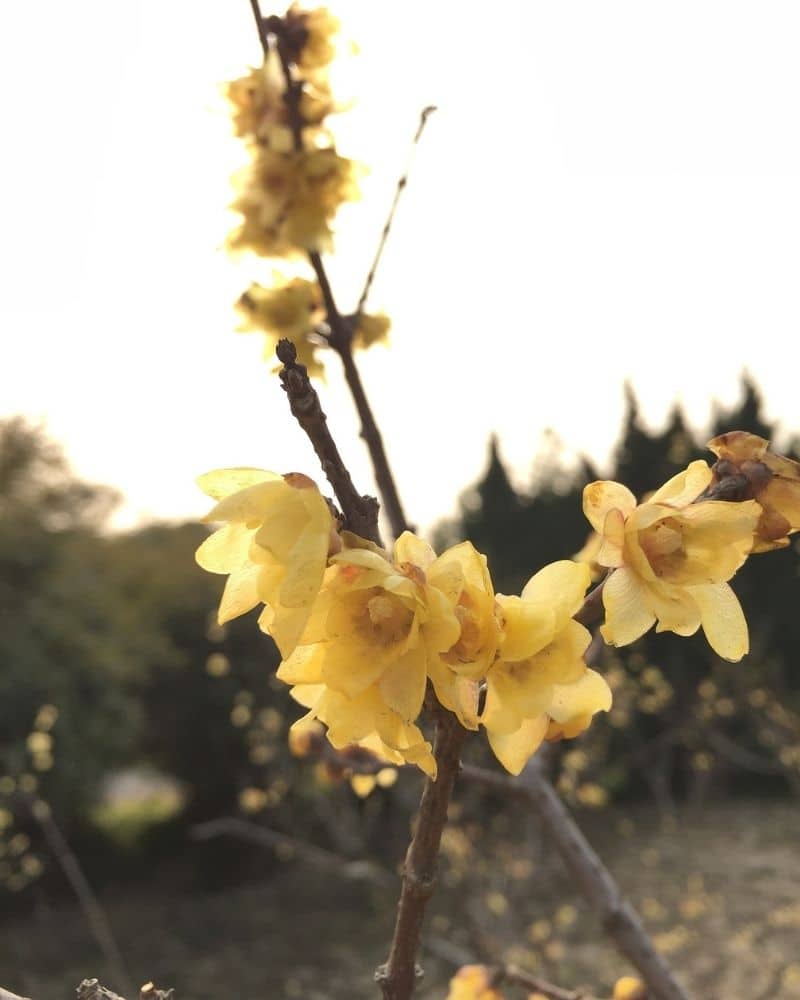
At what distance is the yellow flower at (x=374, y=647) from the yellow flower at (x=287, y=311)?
90 centimetres

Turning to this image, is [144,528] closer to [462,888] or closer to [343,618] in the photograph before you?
[462,888]

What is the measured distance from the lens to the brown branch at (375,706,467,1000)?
50 centimetres

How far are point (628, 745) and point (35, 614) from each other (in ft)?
19.6

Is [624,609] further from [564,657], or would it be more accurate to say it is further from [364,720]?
[364,720]

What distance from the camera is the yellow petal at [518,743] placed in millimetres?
509

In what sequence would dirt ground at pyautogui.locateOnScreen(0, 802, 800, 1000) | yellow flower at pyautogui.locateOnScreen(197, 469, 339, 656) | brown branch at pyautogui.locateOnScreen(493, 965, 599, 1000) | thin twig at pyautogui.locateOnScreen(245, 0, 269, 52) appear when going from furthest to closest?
dirt ground at pyautogui.locateOnScreen(0, 802, 800, 1000) < thin twig at pyautogui.locateOnScreen(245, 0, 269, 52) < brown branch at pyautogui.locateOnScreen(493, 965, 599, 1000) < yellow flower at pyautogui.locateOnScreen(197, 469, 339, 656)

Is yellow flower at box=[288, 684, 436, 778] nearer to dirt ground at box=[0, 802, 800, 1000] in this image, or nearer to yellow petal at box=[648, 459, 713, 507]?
yellow petal at box=[648, 459, 713, 507]

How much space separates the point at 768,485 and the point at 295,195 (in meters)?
0.95

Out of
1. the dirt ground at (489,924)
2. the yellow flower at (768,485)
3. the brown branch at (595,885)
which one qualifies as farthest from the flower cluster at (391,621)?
the dirt ground at (489,924)

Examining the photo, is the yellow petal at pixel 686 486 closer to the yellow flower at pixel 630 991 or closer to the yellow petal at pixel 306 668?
the yellow petal at pixel 306 668

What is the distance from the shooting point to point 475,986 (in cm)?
100

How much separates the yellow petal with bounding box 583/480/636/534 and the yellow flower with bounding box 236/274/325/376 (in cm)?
85

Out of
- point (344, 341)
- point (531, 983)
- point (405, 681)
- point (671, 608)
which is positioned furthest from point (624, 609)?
point (344, 341)

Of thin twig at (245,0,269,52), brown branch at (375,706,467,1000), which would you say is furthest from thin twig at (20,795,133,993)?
brown branch at (375,706,467,1000)
